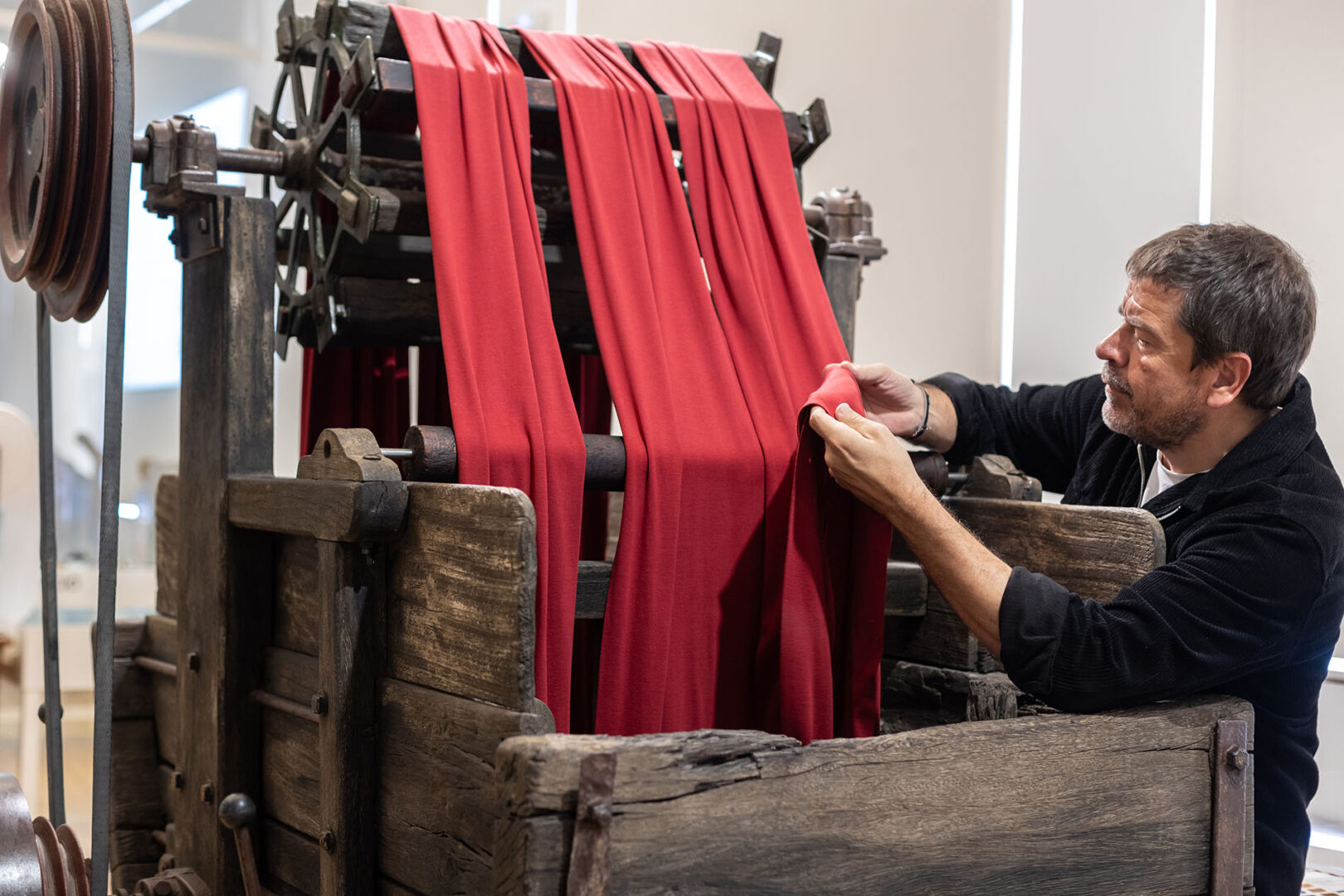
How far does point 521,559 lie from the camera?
58.2 inches

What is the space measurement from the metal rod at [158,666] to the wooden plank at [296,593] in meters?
0.46

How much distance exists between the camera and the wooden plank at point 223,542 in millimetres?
2123

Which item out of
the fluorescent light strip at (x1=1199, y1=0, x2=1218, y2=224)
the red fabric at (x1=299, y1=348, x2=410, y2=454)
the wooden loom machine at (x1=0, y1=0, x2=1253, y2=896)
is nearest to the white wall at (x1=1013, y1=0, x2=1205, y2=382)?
the fluorescent light strip at (x1=1199, y1=0, x2=1218, y2=224)

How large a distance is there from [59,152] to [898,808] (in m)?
1.63

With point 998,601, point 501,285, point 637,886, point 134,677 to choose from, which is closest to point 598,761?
point 637,886

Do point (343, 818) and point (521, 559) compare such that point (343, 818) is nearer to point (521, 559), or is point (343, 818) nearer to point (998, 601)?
point (521, 559)

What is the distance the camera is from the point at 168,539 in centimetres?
261

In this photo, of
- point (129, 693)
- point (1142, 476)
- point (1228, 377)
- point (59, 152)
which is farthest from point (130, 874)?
point (1228, 377)

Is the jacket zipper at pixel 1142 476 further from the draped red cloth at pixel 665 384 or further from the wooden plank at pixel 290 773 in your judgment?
the wooden plank at pixel 290 773

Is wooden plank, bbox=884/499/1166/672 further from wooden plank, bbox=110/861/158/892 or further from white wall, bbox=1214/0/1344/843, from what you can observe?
wooden plank, bbox=110/861/158/892

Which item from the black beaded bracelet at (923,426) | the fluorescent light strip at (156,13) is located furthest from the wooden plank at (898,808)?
the fluorescent light strip at (156,13)

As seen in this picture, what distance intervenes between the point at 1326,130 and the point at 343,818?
2.63 m

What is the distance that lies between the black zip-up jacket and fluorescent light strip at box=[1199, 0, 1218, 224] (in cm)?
131

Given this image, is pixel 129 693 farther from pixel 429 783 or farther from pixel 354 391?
pixel 429 783
